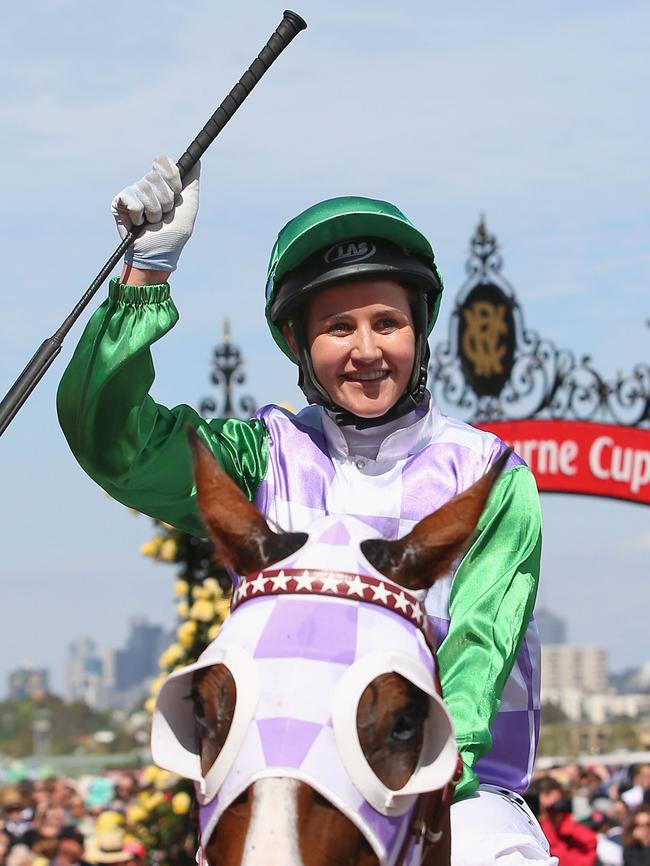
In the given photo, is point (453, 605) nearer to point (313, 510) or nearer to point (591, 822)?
point (313, 510)

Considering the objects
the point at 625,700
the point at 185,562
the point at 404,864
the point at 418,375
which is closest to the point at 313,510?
the point at 418,375

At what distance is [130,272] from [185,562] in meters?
6.42

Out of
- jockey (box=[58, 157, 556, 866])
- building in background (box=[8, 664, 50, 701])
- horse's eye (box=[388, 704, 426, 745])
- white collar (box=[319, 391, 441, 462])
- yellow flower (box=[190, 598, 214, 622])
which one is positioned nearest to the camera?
horse's eye (box=[388, 704, 426, 745])

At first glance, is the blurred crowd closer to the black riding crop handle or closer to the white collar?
the white collar

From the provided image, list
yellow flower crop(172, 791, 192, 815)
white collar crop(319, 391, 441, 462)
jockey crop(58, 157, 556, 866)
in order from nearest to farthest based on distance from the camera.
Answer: jockey crop(58, 157, 556, 866)
white collar crop(319, 391, 441, 462)
yellow flower crop(172, 791, 192, 815)

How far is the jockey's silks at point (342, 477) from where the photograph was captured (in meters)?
3.12

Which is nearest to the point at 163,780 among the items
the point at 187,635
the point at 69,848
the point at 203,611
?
the point at 187,635

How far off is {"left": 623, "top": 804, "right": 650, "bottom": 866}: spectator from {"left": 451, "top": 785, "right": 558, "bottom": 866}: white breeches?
7.40m

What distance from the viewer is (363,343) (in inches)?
132

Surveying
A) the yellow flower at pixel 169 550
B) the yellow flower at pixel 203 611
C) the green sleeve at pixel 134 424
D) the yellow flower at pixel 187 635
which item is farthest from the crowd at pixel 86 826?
the green sleeve at pixel 134 424

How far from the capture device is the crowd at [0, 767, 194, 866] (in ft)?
31.2

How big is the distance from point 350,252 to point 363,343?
0.65ft

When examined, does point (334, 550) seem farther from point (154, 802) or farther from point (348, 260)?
point (154, 802)

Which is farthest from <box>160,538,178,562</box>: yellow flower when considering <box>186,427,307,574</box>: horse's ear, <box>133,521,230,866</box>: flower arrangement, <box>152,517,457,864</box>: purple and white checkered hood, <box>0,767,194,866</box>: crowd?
<box>152,517,457,864</box>: purple and white checkered hood
